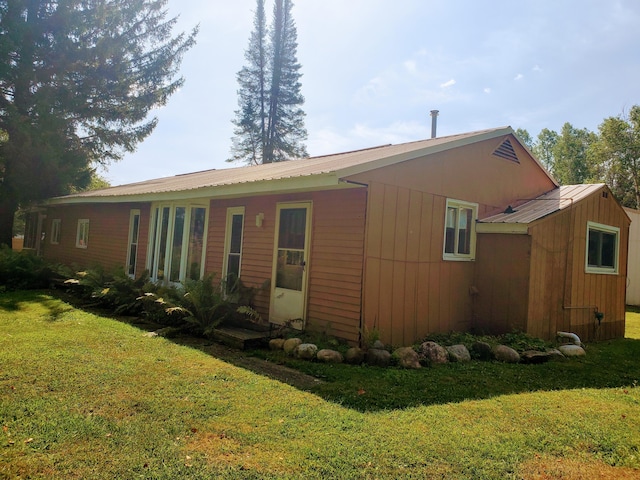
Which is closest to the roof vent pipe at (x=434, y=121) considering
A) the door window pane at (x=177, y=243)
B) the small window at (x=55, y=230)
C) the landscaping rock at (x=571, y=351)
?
the door window pane at (x=177, y=243)

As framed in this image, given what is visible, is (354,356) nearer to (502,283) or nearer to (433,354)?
(433,354)

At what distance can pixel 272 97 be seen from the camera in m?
26.1

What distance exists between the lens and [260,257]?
779 centimetres

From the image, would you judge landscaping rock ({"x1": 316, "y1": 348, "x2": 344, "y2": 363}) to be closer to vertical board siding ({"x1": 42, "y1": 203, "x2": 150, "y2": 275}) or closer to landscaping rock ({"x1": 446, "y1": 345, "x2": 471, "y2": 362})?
landscaping rock ({"x1": 446, "y1": 345, "x2": 471, "y2": 362})

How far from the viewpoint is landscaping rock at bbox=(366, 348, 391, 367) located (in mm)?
5535

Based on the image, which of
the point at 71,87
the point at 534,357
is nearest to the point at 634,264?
the point at 534,357

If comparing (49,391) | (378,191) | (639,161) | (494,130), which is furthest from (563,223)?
(639,161)

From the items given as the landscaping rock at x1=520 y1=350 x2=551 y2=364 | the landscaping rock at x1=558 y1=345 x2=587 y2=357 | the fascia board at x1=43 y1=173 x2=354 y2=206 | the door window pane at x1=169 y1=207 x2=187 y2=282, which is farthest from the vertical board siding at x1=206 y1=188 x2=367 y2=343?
the landscaping rock at x1=558 y1=345 x2=587 y2=357

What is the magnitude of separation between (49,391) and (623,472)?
4.76m

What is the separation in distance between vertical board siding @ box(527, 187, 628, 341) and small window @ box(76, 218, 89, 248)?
41.5 ft

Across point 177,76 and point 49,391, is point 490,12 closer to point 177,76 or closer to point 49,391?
point 49,391

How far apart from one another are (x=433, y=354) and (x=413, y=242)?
1.87m

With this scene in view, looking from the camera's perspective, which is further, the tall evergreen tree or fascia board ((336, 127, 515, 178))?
the tall evergreen tree

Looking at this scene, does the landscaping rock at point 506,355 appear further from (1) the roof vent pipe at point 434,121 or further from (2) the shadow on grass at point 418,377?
(1) the roof vent pipe at point 434,121
